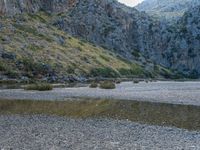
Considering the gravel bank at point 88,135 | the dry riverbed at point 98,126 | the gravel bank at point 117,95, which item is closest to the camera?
the gravel bank at point 88,135

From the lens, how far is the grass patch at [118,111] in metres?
35.4

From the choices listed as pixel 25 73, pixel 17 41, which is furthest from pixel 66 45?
pixel 25 73

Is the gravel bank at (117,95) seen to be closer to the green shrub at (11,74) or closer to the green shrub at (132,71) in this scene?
the green shrub at (11,74)

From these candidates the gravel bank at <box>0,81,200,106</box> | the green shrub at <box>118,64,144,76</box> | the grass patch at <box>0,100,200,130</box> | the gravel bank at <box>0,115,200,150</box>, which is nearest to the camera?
the gravel bank at <box>0,115,200,150</box>

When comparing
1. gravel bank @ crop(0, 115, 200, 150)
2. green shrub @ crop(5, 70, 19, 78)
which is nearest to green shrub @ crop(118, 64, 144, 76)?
green shrub @ crop(5, 70, 19, 78)

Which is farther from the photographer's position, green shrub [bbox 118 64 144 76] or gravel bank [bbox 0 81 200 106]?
green shrub [bbox 118 64 144 76]

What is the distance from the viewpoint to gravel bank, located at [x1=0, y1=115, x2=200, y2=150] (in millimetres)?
23719

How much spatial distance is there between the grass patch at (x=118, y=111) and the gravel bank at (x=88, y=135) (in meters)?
3.20

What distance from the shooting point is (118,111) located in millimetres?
42812

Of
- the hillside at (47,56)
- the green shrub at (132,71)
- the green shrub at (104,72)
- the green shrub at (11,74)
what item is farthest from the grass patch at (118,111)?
the green shrub at (132,71)

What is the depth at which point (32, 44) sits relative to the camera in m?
153

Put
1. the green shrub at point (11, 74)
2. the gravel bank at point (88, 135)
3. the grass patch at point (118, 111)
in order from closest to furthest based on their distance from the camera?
the gravel bank at point (88, 135) → the grass patch at point (118, 111) → the green shrub at point (11, 74)

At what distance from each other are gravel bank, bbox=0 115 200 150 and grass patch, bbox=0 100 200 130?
10.5ft

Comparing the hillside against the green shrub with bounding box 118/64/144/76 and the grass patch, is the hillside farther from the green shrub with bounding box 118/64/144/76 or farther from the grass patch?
the grass patch
